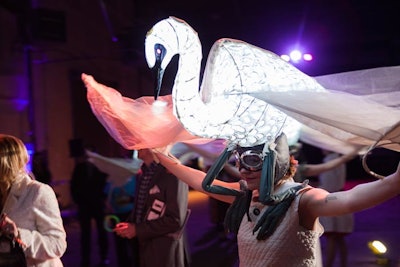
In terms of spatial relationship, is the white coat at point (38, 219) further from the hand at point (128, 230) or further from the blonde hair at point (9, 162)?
the hand at point (128, 230)

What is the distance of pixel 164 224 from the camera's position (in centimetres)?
386

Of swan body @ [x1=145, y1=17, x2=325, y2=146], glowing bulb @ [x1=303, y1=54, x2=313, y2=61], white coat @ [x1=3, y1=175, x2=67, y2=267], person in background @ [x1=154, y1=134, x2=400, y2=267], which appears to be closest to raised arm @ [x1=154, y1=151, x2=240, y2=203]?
person in background @ [x1=154, y1=134, x2=400, y2=267]

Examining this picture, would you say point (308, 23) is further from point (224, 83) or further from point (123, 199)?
point (224, 83)

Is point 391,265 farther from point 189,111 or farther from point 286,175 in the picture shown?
point 189,111

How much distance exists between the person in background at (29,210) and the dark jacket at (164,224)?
38.9 inches

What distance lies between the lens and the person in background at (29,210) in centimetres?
286

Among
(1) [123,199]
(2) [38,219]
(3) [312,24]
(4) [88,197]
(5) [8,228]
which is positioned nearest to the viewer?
(5) [8,228]

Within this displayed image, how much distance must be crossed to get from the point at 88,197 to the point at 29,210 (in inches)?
180

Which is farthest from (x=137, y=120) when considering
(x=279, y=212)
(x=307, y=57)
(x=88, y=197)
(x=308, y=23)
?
(x=308, y=23)

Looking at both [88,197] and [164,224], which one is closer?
[164,224]

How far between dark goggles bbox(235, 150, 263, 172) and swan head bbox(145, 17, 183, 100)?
523 millimetres

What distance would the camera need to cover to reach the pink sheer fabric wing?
111 inches

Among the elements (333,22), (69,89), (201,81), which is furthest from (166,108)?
(333,22)

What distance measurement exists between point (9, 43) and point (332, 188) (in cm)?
939
